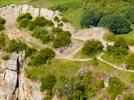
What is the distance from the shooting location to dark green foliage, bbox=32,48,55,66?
101 metres

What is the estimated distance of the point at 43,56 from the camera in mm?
101250

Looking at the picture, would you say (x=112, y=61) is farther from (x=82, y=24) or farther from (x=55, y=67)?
(x=82, y=24)

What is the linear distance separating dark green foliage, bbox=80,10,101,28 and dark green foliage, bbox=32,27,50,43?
6760cm

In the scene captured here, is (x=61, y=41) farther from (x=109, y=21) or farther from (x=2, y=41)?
(x=109, y=21)

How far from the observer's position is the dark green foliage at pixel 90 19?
17725 cm

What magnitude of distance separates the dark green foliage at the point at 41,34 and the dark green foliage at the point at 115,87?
817 inches

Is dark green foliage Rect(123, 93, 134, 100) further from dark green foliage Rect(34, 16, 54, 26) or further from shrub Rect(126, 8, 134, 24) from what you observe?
shrub Rect(126, 8, 134, 24)

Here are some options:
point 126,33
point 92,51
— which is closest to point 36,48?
point 92,51

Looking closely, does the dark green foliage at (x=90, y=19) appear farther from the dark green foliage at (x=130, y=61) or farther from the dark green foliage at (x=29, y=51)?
the dark green foliage at (x=130, y=61)

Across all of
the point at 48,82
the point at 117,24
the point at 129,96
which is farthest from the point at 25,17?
the point at 117,24

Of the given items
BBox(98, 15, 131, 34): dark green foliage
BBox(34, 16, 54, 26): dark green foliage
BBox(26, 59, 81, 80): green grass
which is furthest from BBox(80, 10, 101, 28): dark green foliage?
BBox(26, 59, 81, 80): green grass

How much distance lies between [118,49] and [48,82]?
14.5 m

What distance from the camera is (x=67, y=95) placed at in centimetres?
9381

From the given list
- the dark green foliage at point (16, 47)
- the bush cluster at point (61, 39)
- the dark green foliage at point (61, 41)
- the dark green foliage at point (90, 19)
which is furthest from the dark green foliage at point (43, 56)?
→ the dark green foliage at point (90, 19)
